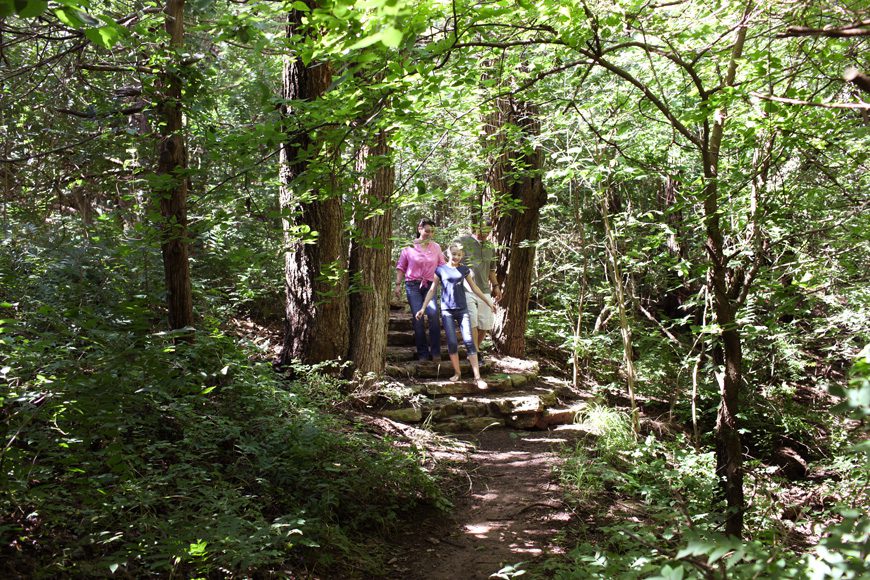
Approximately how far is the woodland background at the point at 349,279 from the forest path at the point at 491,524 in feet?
0.82

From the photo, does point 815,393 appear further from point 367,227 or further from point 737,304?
point 367,227

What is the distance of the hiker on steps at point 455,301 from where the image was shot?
331 inches

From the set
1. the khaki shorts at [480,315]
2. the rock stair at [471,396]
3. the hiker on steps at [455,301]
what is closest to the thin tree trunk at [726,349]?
the rock stair at [471,396]

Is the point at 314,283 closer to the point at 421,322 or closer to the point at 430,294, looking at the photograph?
the point at 430,294

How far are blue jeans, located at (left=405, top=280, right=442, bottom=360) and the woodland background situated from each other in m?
1.30

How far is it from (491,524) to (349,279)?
2.67 metres

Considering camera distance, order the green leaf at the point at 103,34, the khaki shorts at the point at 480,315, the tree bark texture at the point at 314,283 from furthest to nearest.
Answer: the khaki shorts at the point at 480,315, the tree bark texture at the point at 314,283, the green leaf at the point at 103,34

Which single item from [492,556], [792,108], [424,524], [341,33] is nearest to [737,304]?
[792,108]

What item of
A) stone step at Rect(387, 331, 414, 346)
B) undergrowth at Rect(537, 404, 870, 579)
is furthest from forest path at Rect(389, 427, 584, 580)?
stone step at Rect(387, 331, 414, 346)

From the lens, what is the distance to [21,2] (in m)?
1.77

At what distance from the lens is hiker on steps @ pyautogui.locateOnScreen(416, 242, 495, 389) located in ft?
27.6

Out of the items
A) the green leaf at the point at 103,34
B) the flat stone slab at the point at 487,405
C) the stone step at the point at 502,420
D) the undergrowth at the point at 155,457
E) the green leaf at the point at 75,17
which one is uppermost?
the green leaf at the point at 103,34

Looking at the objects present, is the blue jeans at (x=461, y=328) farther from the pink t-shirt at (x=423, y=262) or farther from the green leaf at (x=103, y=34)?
the green leaf at (x=103, y=34)

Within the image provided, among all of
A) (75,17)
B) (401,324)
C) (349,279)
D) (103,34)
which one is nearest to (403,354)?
(401,324)
